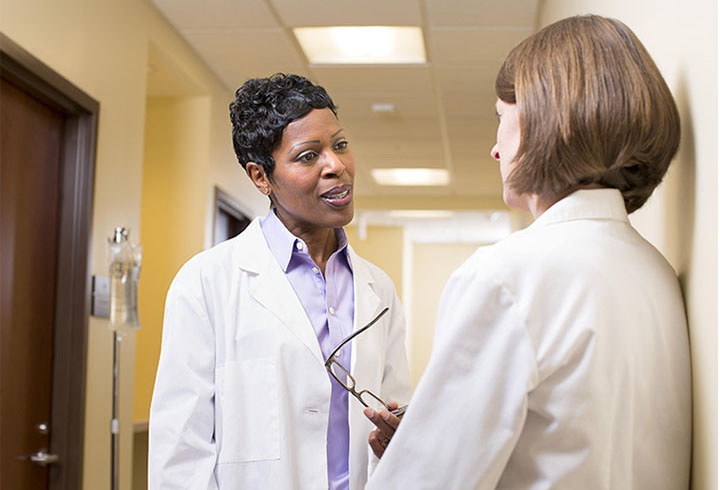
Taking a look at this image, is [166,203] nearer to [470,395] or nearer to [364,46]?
[364,46]

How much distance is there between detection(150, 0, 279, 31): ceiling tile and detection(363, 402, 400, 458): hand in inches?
113

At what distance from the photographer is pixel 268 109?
1767mm

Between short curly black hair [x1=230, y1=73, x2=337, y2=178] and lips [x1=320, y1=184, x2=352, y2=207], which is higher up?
short curly black hair [x1=230, y1=73, x2=337, y2=178]

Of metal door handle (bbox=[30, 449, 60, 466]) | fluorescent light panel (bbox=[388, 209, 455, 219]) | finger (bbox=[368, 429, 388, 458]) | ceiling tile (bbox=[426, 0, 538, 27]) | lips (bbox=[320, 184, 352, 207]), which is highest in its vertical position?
fluorescent light panel (bbox=[388, 209, 455, 219])

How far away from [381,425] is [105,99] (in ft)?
8.26

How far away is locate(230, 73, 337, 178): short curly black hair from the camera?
5.74ft

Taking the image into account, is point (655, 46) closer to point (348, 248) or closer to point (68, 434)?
point (348, 248)

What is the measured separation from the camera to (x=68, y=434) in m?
3.13

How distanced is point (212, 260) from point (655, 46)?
3.00 ft

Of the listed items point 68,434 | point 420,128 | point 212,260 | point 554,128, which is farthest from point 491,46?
point 554,128

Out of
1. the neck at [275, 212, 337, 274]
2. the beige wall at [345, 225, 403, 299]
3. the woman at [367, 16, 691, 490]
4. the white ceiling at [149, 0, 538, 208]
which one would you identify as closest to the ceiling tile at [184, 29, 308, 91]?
the white ceiling at [149, 0, 538, 208]

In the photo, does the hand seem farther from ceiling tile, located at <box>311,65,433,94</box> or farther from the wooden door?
ceiling tile, located at <box>311,65,433,94</box>

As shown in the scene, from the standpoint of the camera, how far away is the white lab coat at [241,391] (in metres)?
1.58

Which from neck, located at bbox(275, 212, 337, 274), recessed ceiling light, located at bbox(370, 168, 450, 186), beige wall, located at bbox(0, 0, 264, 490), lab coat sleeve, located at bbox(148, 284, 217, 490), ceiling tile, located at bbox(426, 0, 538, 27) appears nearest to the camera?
lab coat sleeve, located at bbox(148, 284, 217, 490)
